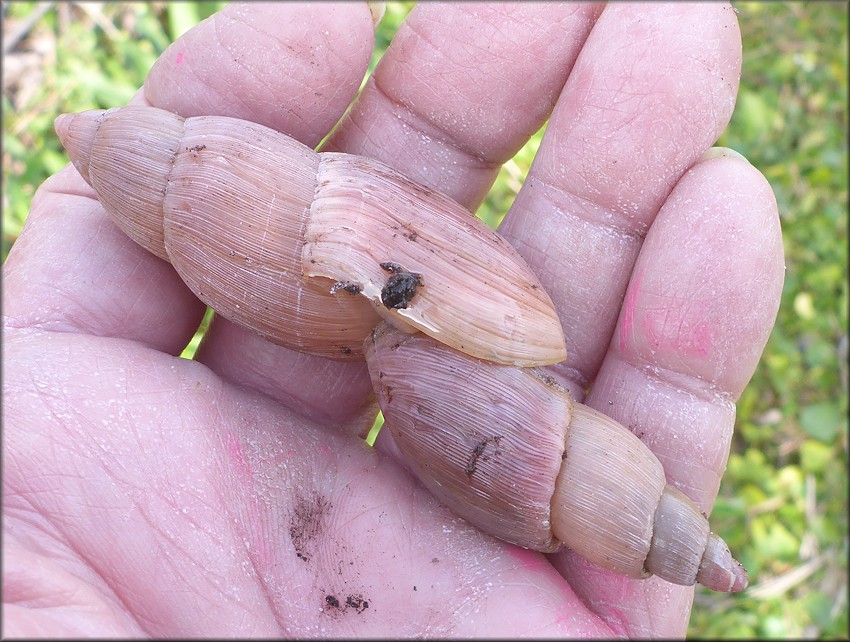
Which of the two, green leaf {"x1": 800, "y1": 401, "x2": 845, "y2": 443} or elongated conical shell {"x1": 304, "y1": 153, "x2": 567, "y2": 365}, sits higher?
elongated conical shell {"x1": 304, "y1": 153, "x2": 567, "y2": 365}

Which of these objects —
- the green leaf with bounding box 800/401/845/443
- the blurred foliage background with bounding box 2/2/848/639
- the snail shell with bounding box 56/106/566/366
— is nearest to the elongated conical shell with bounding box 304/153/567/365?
the snail shell with bounding box 56/106/566/366

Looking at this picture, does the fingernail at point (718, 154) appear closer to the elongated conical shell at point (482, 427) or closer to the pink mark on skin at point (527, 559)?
the elongated conical shell at point (482, 427)

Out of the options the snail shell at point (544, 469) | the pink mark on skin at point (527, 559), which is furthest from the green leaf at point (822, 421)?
the pink mark on skin at point (527, 559)

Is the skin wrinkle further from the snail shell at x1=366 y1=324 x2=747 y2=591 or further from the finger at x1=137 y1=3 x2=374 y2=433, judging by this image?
the snail shell at x1=366 y1=324 x2=747 y2=591

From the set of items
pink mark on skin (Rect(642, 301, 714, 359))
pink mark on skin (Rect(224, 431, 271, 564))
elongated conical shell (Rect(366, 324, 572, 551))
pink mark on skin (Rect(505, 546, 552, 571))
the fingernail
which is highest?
the fingernail

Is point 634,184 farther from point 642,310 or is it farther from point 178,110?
point 178,110

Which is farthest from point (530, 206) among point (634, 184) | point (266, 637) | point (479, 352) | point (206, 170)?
point (266, 637)

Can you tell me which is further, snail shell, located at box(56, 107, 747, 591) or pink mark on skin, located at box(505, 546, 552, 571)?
pink mark on skin, located at box(505, 546, 552, 571)
